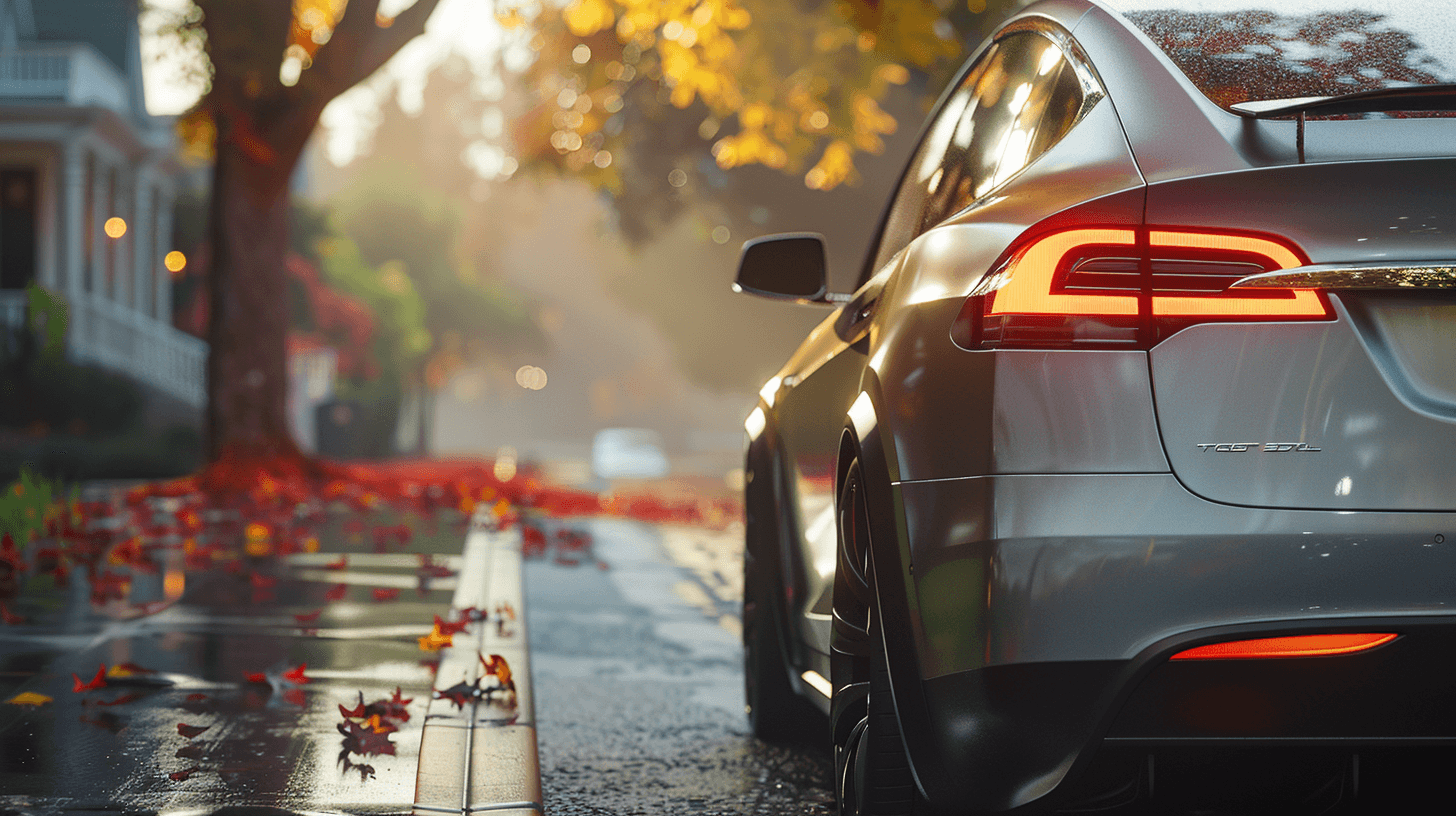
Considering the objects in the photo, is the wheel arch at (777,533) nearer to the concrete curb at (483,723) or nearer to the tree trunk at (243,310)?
the concrete curb at (483,723)

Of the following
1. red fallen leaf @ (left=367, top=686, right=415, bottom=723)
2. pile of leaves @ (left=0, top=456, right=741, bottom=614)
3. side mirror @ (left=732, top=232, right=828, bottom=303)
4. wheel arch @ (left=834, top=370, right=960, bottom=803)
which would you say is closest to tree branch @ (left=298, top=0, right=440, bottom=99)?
Answer: pile of leaves @ (left=0, top=456, right=741, bottom=614)

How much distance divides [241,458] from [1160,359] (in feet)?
42.1

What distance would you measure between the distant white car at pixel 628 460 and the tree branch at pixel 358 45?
89.2 feet

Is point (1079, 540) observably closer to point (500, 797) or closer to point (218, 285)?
point (500, 797)

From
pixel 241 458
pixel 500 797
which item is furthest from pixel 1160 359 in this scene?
pixel 241 458

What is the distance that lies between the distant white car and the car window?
37486 millimetres

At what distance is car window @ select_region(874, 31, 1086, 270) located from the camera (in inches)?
116

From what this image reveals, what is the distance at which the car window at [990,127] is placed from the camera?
294 cm

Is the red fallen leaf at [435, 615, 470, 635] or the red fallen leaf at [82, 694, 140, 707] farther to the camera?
the red fallen leaf at [435, 615, 470, 635]

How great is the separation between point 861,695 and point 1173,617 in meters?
0.91

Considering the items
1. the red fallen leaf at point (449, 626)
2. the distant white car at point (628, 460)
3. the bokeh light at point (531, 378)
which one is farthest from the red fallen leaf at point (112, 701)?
the bokeh light at point (531, 378)

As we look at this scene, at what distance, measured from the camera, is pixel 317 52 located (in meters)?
14.1

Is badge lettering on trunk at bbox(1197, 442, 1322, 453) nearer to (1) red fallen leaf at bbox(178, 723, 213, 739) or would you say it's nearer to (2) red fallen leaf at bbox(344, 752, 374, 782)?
(2) red fallen leaf at bbox(344, 752, 374, 782)

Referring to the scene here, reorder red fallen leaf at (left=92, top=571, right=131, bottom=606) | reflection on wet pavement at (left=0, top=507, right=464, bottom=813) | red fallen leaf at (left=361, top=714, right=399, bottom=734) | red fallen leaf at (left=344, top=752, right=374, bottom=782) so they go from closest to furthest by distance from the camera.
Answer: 1. reflection on wet pavement at (left=0, top=507, right=464, bottom=813)
2. red fallen leaf at (left=344, top=752, right=374, bottom=782)
3. red fallen leaf at (left=361, top=714, right=399, bottom=734)
4. red fallen leaf at (left=92, top=571, right=131, bottom=606)
